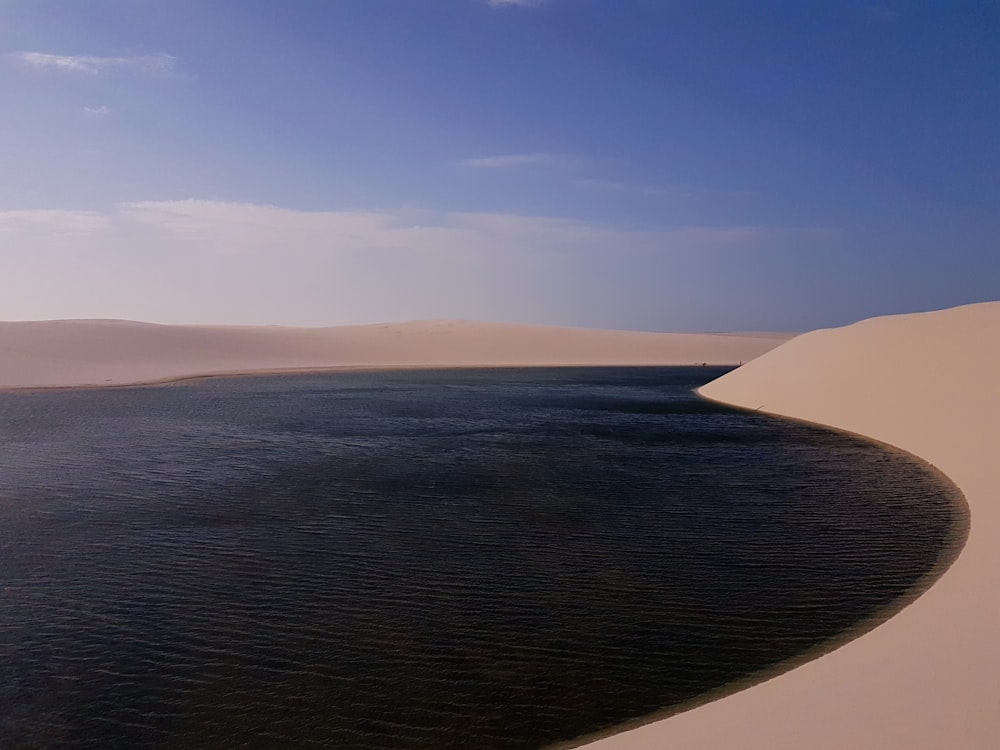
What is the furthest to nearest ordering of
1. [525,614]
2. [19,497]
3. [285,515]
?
1. [19,497]
2. [285,515]
3. [525,614]

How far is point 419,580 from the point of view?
7.61 meters

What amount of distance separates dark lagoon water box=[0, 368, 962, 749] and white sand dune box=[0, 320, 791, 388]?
30.5 metres

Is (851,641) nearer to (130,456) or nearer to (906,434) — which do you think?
(906,434)

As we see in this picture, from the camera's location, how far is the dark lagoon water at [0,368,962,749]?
5133 mm

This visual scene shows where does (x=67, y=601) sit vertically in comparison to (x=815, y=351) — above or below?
below

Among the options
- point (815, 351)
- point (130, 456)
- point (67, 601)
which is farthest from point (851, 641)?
point (815, 351)

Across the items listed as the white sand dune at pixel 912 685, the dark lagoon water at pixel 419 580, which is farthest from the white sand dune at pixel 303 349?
the white sand dune at pixel 912 685

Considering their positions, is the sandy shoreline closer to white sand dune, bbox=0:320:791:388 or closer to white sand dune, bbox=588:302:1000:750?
white sand dune, bbox=588:302:1000:750

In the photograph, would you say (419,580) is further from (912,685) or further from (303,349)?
(303,349)

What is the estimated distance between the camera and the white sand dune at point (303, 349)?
4822 cm

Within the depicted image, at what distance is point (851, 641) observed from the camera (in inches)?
234

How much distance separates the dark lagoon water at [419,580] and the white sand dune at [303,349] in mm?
30546

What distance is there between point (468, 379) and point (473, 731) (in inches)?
1607

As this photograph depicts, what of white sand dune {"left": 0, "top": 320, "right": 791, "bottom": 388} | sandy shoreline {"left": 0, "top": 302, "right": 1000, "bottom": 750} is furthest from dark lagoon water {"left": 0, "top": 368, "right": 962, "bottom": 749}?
white sand dune {"left": 0, "top": 320, "right": 791, "bottom": 388}
